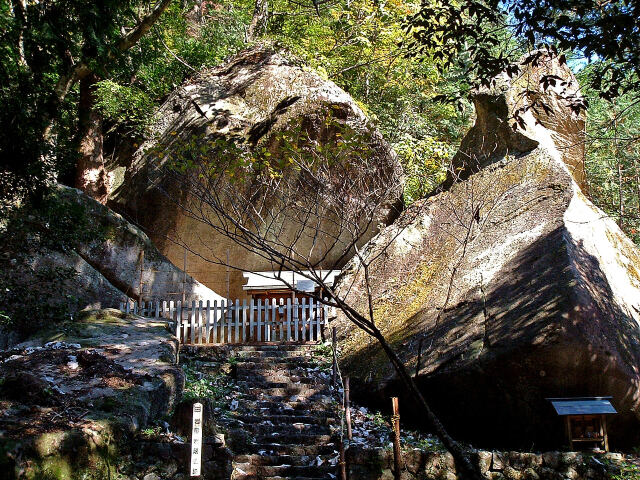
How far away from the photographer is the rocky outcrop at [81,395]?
6.17 metres

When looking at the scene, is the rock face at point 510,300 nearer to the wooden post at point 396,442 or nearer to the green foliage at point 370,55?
the wooden post at point 396,442

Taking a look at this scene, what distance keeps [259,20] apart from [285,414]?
1727 centimetres

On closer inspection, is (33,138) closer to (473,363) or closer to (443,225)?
(473,363)

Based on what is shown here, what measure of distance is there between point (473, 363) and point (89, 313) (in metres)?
7.53

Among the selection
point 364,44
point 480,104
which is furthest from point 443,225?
point 364,44

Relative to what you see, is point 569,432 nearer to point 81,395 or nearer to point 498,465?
point 498,465

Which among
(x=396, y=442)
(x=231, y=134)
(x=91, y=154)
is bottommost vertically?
(x=396, y=442)

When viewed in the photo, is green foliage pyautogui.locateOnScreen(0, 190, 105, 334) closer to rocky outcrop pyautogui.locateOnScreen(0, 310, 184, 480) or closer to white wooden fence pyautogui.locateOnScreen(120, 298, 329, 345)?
rocky outcrop pyautogui.locateOnScreen(0, 310, 184, 480)

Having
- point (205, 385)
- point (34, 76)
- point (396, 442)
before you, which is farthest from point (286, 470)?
point (34, 76)

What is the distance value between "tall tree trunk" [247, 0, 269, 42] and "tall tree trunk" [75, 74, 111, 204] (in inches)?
289

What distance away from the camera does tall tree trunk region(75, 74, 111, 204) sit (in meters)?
17.0

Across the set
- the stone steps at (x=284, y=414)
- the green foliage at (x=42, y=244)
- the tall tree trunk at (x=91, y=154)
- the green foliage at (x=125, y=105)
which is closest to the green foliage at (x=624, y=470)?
the stone steps at (x=284, y=414)

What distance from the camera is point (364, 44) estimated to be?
21.3 meters

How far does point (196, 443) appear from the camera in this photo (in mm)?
5414
